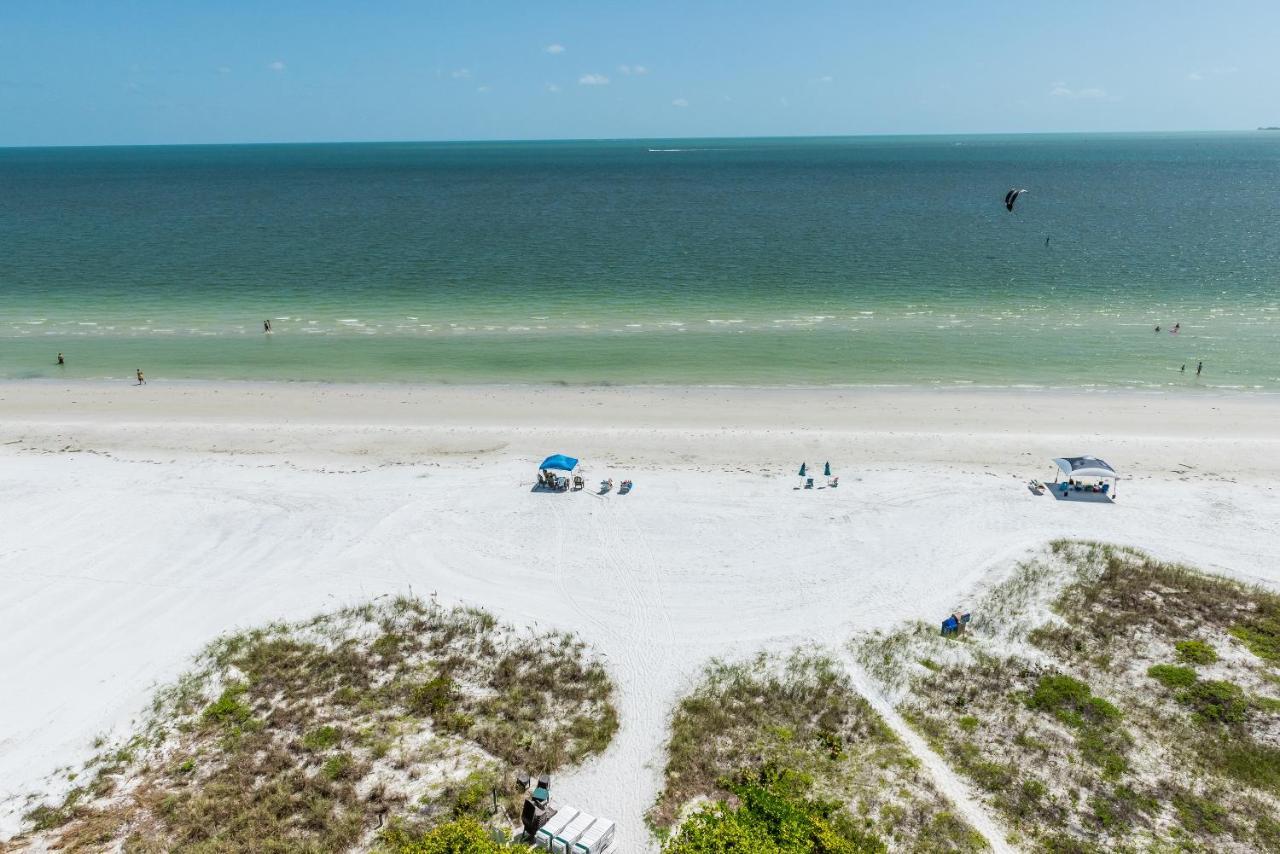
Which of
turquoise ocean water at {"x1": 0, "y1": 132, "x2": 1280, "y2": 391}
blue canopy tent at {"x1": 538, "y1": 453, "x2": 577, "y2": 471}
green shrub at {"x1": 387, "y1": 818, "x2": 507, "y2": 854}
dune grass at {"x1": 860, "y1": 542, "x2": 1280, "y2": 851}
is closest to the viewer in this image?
green shrub at {"x1": 387, "y1": 818, "x2": 507, "y2": 854}

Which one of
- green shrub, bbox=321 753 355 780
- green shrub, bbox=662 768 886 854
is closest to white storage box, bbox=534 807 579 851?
green shrub, bbox=662 768 886 854

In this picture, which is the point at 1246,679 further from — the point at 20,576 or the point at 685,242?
the point at 685,242

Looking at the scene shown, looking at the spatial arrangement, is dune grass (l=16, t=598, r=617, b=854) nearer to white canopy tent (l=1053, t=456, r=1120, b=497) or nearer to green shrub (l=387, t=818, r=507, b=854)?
green shrub (l=387, t=818, r=507, b=854)

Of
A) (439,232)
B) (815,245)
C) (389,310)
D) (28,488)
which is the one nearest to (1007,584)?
(28,488)

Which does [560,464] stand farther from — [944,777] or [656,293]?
[656,293]

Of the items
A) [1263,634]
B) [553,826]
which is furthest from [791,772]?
[1263,634]

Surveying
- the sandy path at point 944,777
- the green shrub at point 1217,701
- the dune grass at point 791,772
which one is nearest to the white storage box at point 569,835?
the dune grass at point 791,772

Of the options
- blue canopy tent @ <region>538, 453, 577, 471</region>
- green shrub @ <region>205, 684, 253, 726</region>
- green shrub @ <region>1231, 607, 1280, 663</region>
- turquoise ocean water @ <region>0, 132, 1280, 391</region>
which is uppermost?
turquoise ocean water @ <region>0, 132, 1280, 391</region>
